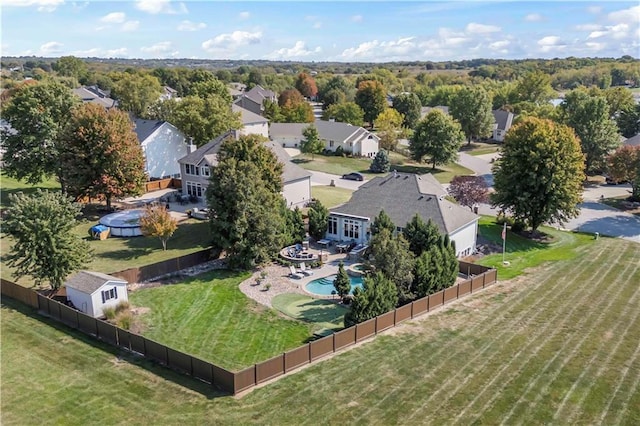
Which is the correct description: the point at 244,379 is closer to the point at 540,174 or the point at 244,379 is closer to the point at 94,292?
the point at 94,292

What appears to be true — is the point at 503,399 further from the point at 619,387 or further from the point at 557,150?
the point at 557,150

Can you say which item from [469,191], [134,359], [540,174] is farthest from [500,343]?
[469,191]

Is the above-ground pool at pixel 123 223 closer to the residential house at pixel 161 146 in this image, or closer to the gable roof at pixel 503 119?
the residential house at pixel 161 146

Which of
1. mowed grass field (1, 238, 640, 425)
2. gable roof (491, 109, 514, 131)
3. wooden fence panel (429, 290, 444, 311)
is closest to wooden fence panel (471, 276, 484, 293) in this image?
mowed grass field (1, 238, 640, 425)

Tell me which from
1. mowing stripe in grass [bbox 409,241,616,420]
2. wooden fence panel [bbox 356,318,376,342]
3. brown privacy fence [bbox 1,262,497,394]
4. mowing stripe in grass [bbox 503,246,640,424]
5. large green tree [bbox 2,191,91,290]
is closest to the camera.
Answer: mowing stripe in grass [bbox 503,246,640,424]

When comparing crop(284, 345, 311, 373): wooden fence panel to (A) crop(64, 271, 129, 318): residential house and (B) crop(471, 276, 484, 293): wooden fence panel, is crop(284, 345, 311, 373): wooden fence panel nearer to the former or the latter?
(A) crop(64, 271, 129, 318): residential house

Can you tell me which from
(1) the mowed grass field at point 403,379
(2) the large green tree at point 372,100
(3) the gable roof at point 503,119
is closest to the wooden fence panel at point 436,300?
(1) the mowed grass field at point 403,379
